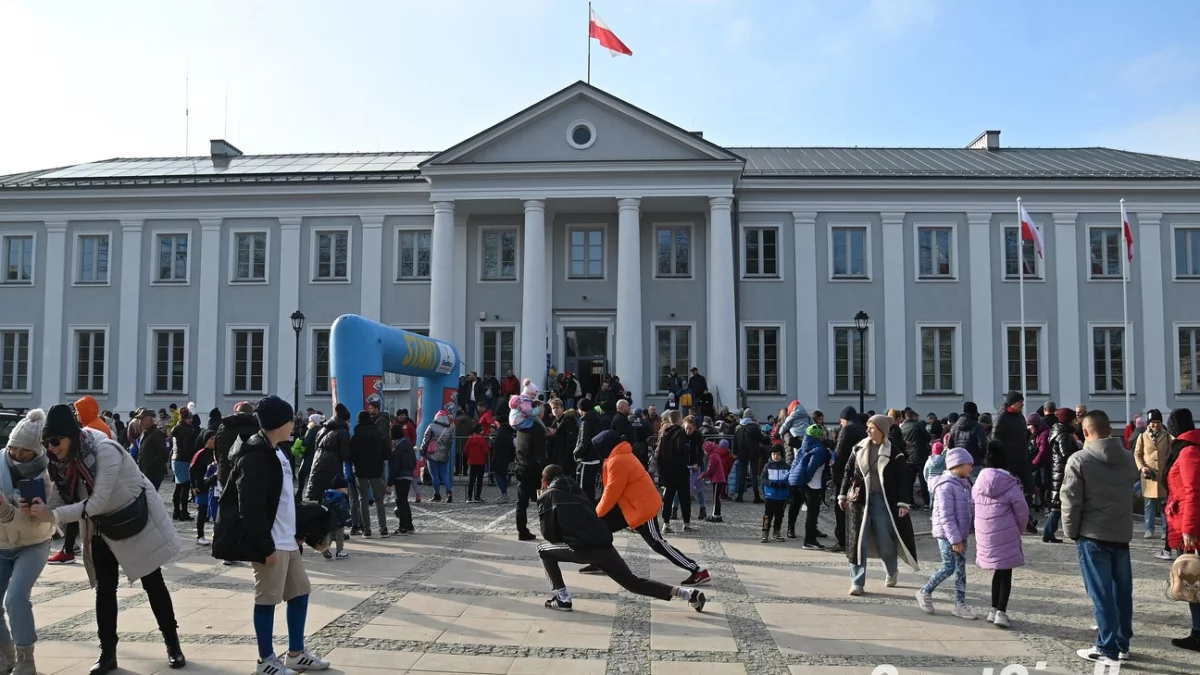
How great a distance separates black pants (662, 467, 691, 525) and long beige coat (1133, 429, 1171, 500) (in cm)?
643

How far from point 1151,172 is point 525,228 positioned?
70.8 feet

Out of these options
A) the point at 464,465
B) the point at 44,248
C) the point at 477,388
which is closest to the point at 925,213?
the point at 477,388

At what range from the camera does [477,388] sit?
78.7 ft

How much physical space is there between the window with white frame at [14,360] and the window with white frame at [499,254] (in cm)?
1646

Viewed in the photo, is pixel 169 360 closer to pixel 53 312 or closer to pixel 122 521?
pixel 53 312

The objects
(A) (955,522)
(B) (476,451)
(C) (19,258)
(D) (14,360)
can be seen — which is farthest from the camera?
(C) (19,258)

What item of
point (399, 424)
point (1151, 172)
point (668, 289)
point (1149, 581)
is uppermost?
point (1151, 172)

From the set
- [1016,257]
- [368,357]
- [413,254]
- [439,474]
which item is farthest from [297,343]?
[1016,257]

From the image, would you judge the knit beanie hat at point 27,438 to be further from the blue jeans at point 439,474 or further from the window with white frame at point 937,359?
the window with white frame at point 937,359

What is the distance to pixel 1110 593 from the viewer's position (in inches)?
263

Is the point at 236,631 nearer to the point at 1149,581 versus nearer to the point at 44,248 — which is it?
the point at 1149,581

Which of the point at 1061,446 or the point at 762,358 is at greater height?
the point at 762,358

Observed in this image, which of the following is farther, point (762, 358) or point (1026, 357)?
point (762, 358)

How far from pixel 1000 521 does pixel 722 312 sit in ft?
65.0
